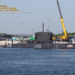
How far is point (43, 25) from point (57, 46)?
4896cm

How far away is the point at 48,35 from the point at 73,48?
10.4 metres

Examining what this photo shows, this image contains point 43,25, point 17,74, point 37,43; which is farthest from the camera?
point 43,25

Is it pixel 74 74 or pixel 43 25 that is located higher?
pixel 43 25

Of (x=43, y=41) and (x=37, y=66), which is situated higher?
(x=43, y=41)

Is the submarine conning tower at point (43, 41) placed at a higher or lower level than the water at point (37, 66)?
higher

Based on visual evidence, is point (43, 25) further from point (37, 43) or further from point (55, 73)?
point (55, 73)

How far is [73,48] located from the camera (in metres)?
147

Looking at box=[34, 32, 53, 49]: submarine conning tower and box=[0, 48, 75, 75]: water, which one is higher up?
box=[34, 32, 53, 49]: submarine conning tower

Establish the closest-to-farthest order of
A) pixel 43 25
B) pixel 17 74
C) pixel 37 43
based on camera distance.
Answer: pixel 17 74, pixel 37 43, pixel 43 25

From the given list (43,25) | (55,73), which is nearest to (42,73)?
(55,73)

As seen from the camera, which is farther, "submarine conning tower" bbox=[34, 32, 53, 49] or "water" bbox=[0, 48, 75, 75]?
"submarine conning tower" bbox=[34, 32, 53, 49]

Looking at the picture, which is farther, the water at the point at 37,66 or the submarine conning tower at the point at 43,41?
the submarine conning tower at the point at 43,41

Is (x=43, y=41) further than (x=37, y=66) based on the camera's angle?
Yes

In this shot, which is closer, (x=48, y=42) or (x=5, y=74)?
(x=5, y=74)
